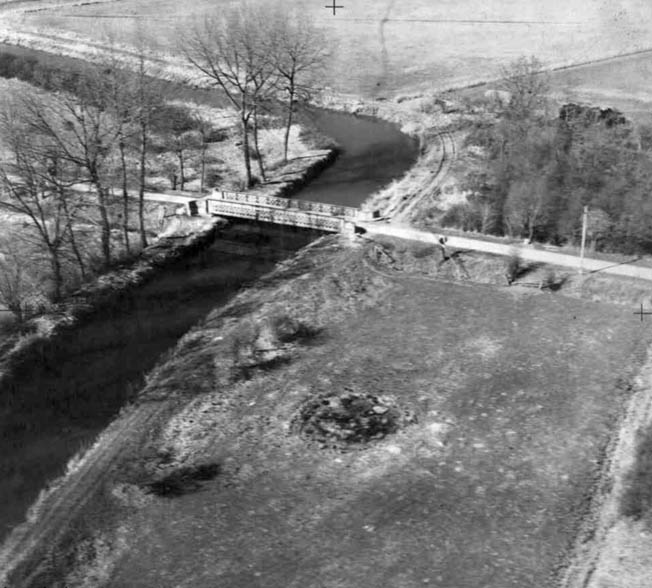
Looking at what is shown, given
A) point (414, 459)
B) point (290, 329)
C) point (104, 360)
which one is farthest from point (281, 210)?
point (414, 459)

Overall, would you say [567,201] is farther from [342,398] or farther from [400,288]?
[342,398]

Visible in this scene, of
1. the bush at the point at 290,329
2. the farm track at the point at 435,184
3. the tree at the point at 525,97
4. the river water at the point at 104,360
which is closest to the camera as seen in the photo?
the river water at the point at 104,360

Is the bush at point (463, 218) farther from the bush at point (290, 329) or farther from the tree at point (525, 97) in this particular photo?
the bush at point (290, 329)

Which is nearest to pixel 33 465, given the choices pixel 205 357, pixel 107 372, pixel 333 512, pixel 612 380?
pixel 107 372

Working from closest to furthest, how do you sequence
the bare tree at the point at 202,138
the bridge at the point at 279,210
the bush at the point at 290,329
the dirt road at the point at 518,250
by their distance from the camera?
the bush at the point at 290,329 < the dirt road at the point at 518,250 < the bridge at the point at 279,210 < the bare tree at the point at 202,138

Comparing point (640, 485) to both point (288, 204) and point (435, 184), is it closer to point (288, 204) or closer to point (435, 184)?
point (288, 204)

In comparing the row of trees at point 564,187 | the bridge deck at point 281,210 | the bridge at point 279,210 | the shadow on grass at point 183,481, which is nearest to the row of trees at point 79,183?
the bridge at point 279,210

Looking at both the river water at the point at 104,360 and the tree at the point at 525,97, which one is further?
the tree at the point at 525,97
